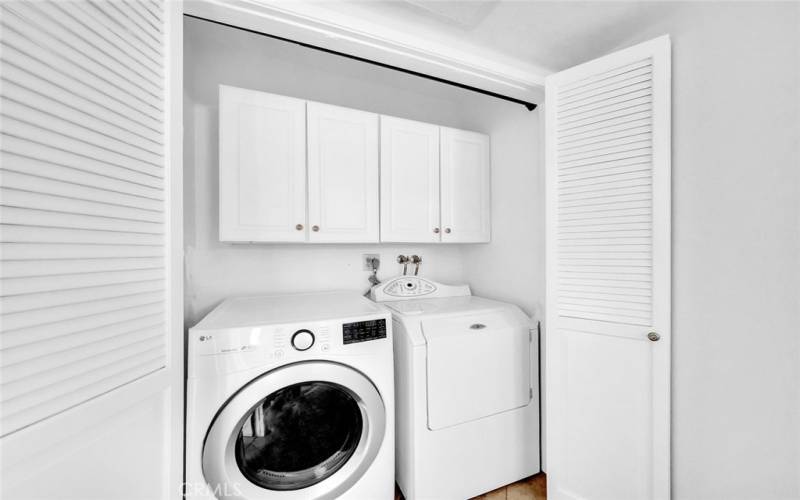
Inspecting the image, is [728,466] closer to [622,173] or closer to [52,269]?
[622,173]

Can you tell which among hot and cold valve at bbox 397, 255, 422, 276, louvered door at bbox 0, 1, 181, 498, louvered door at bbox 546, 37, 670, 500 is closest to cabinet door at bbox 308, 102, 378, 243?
hot and cold valve at bbox 397, 255, 422, 276

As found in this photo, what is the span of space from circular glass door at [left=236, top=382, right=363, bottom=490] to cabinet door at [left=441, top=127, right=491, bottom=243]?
116 centimetres

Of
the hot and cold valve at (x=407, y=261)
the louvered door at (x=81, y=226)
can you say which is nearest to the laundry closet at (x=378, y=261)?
the louvered door at (x=81, y=226)

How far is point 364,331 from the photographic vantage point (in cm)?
134

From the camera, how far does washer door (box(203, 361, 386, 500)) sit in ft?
3.73

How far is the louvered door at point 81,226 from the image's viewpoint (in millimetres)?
583

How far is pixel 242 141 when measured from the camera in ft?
4.85

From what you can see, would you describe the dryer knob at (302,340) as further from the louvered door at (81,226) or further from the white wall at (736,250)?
the white wall at (736,250)

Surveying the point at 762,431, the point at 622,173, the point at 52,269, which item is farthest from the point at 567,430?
the point at 52,269

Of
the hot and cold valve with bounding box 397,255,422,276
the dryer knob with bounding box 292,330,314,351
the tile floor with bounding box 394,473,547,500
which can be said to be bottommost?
the tile floor with bounding box 394,473,547,500

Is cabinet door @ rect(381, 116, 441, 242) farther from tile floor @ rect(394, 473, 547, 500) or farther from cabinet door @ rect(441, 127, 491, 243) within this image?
tile floor @ rect(394, 473, 547, 500)

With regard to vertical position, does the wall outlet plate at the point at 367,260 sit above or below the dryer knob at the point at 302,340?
above

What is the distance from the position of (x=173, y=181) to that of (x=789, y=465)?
2207 millimetres

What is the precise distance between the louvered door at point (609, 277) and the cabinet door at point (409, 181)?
2.28ft
